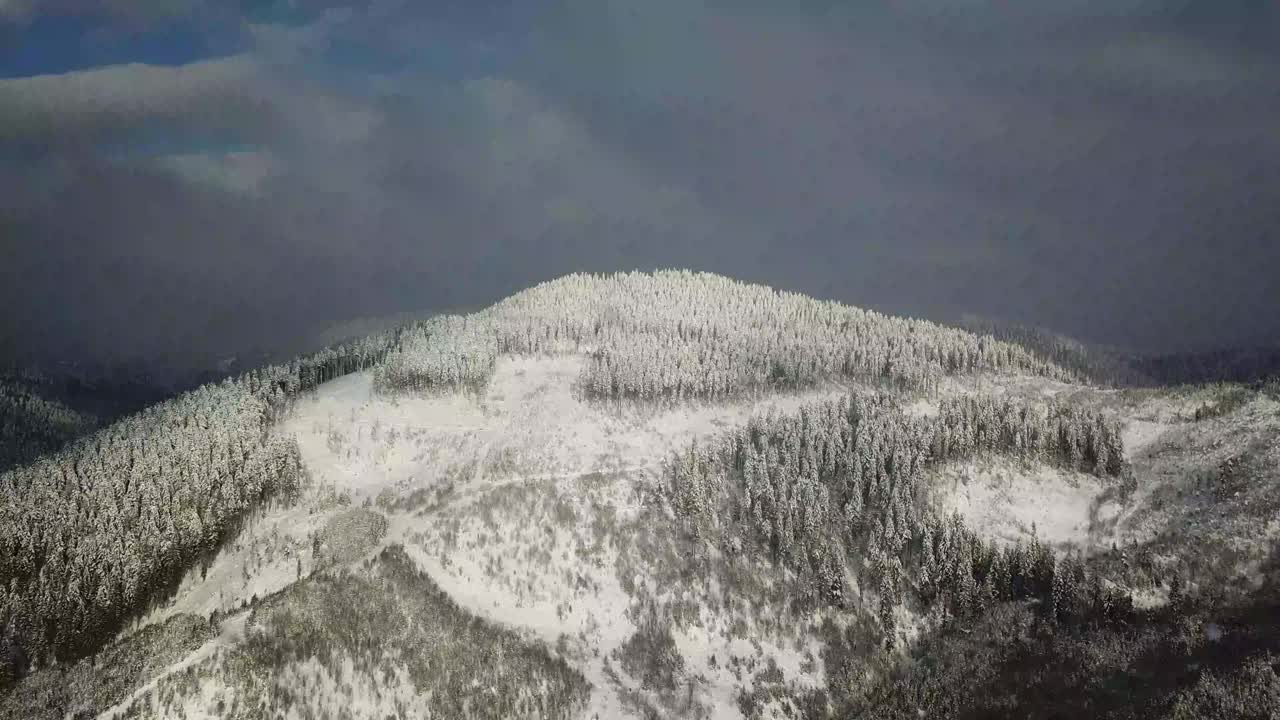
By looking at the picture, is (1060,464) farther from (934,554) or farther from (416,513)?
(416,513)

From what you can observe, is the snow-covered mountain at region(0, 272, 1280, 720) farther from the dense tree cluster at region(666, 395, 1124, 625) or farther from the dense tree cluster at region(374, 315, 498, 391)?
the dense tree cluster at region(374, 315, 498, 391)

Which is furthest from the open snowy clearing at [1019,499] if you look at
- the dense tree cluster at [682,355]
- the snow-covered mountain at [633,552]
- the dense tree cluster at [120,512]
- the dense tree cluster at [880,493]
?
the dense tree cluster at [120,512]

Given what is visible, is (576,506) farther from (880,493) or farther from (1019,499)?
(1019,499)

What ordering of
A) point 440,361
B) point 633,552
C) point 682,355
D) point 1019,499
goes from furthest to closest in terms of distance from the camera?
point 682,355 < point 440,361 < point 1019,499 < point 633,552

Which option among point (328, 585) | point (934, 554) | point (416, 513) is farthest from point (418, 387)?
point (934, 554)

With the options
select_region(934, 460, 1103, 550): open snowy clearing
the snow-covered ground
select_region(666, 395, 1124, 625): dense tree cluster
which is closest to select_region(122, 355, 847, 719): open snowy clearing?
the snow-covered ground

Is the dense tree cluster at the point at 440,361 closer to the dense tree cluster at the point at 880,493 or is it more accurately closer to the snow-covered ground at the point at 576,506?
the snow-covered ground at the point at 576,506

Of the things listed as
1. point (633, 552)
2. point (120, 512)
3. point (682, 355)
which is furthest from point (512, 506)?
point (682, 355)
